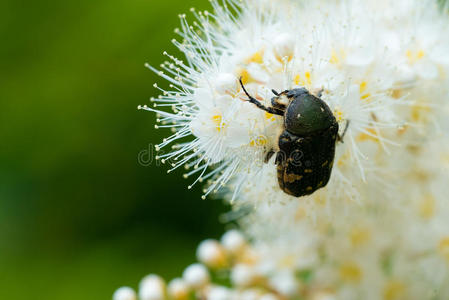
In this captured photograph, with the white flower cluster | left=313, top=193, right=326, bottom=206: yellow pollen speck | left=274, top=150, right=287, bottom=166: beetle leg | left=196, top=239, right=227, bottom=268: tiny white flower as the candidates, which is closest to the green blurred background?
left=196, top=239, right=227, bottom=268: tiny white flower

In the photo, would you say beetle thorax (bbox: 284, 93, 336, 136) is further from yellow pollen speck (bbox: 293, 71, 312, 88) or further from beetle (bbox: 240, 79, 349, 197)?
yellow pollen speck (bbox: 293, 71, 312, 88)

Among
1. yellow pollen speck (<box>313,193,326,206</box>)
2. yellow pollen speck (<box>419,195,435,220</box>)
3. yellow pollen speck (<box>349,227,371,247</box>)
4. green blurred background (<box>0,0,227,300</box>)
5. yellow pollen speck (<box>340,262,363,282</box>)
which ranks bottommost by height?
yellow pollen speck (<box>340,262,363,282</box>)

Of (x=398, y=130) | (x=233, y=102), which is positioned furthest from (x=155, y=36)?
(x=398, y=130)

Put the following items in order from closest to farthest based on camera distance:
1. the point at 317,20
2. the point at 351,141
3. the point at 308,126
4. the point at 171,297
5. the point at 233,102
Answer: the point at 308,126 → the point at 233,102 → the point at 351,141 → the point at 317,20 → the point at 171,297

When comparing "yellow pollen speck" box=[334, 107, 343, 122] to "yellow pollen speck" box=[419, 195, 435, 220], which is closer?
"yellow pollen speck" box=[334, 107, 343, 122]

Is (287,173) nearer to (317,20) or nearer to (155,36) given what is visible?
(317,20)

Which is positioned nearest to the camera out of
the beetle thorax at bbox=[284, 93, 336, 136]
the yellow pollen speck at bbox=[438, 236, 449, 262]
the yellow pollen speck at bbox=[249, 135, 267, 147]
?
the beetle thorax at bbox=[284, 93, 336, 136]

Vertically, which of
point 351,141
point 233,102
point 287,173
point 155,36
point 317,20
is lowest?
point 287,173
